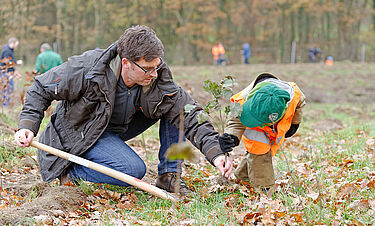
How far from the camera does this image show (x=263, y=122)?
11.0 ft

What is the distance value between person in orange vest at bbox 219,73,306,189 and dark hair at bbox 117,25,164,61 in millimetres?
795

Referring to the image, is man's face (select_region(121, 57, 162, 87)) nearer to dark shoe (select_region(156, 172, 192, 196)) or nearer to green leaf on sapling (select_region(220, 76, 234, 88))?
green leaf on sapling (select_region(220, 76, 234, 88))

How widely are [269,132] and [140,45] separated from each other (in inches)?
52.6

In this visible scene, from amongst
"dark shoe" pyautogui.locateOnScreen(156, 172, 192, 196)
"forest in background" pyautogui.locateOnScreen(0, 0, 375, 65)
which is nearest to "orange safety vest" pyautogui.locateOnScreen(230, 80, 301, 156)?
"dark shoe" pyautogui.locateOnScreen(156, 172, 192, 196)

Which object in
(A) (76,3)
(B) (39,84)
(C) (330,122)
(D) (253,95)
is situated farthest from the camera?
(A) (76,3)

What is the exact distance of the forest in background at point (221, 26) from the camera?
29344 mm

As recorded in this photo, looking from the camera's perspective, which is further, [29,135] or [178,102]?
[178,102]

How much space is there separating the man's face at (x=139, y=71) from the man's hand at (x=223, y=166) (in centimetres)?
88

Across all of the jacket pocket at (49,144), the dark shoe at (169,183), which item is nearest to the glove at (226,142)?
the dark shoe at (169,183)

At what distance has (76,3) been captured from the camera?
2959 centimetres

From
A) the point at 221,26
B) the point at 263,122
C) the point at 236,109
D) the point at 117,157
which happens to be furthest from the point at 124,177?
the point at 221,26

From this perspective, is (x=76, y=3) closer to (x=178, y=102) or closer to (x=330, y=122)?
(x=330, y=122)

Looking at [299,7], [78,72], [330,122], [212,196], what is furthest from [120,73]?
[299,7]

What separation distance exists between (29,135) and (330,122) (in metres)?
7.48
